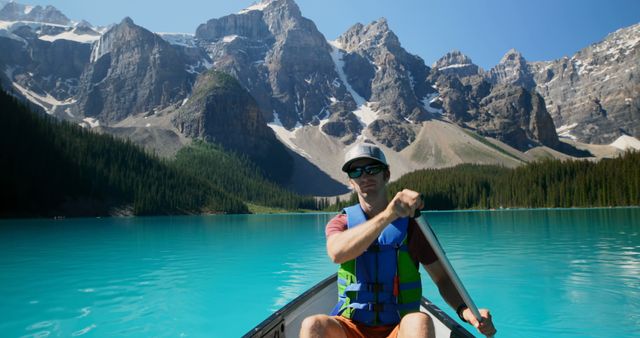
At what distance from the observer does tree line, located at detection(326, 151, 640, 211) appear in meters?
122

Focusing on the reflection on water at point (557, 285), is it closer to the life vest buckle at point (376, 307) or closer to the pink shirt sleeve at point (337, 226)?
the life vest buckle at point (376, 307)

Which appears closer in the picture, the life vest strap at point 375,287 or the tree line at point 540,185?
the life vest strap at point 375,287

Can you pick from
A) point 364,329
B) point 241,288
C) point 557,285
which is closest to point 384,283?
point 364,329

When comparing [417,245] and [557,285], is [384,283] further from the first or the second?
[557,285]

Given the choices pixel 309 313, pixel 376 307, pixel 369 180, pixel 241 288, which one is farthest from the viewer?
pixel 241 288

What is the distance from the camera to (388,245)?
15.8 ft

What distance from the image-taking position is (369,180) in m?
4.89

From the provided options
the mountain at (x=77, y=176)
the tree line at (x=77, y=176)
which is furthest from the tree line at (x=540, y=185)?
the mountain at (x=77, y=176)

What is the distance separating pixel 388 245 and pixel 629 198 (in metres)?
142

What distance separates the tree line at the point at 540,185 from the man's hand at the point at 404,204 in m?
140

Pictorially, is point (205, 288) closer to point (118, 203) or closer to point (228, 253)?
point (228, 253)

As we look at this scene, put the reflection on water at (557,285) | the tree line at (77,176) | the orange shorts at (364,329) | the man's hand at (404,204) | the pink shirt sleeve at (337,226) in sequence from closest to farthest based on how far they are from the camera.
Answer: the man's hand at (404,204) < the orange shorts at (364,329) < the pink shirt sleeve at (337,226) < the reflection on water at (557,285) < the tree line at (77,176)

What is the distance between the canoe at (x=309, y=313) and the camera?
573cm

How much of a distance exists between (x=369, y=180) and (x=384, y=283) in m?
1.18
